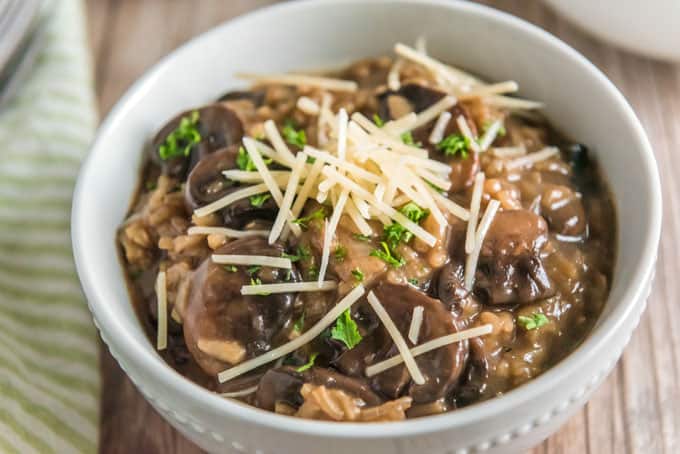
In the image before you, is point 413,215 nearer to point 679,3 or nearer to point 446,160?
point 446,160

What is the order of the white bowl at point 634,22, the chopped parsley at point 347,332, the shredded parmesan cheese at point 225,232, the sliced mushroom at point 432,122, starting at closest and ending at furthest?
1. the chopped parsley at point 347,332
2. the shredded parmesan cheese at point 225,232
3. the sliced mushroom at point 432,122
4. the white bowl at point 634,22


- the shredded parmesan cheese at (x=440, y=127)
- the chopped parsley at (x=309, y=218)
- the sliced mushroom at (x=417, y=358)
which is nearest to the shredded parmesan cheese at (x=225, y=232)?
the chopped parsley at (x=309, y=218)

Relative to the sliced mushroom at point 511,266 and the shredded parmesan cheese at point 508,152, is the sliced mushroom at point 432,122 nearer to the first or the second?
the shredded parmesan cheese at point 508,152

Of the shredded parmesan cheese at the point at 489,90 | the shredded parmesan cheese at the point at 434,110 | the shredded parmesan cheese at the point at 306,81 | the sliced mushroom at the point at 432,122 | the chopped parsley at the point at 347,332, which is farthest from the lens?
the shredded parmesan cheese at the point at 306,81

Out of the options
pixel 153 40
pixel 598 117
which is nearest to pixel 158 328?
pixel 598 117

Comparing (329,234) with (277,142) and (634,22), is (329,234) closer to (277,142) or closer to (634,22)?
(277,142)

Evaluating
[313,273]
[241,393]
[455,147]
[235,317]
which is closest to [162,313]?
[235,317]
